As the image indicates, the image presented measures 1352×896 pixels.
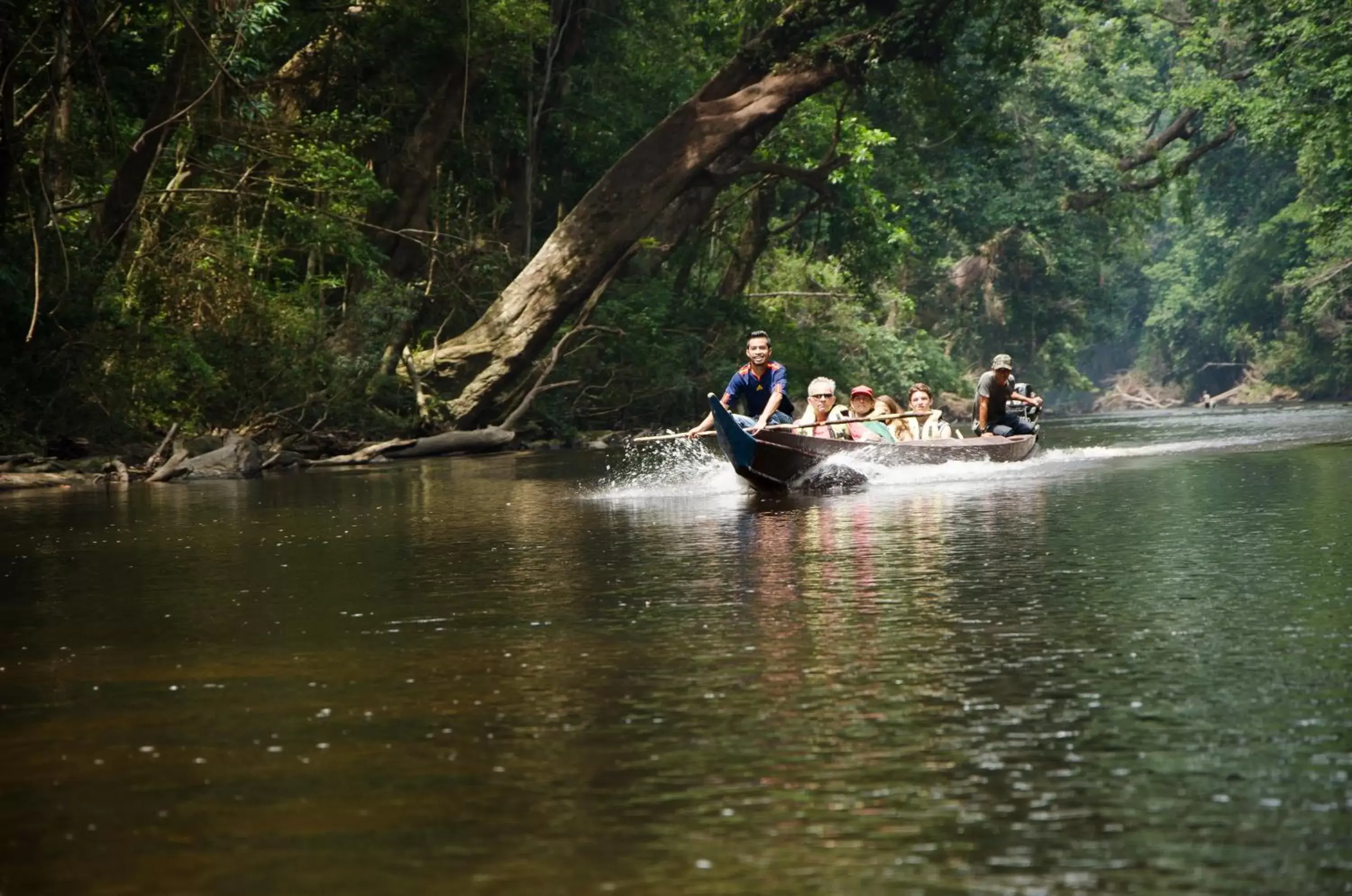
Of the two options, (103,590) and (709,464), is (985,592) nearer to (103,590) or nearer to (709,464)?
(103,590)

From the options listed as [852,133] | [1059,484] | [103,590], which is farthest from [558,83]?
[103,590]

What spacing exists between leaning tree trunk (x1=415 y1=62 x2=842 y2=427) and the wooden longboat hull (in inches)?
537

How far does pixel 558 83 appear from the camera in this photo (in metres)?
37.0

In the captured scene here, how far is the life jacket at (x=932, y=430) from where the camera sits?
67.8 ft

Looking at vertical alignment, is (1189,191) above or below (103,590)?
above

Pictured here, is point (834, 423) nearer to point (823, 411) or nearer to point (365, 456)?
point (823, 411)

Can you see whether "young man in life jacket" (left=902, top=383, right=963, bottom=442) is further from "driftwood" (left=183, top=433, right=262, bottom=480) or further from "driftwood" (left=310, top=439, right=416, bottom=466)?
"driftwood" (left=310, top=439, right=416, bottom=466)

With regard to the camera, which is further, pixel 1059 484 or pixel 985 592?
pixel 1059 484

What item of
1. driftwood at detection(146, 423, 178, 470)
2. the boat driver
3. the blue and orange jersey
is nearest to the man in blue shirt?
the blue and orange jersey

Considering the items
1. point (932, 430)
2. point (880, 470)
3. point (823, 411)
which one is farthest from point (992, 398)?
point (823, 411)

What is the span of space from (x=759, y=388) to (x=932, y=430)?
289 cm

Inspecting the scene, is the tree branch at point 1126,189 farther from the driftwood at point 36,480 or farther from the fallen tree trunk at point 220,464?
the driftwood at point 36,480

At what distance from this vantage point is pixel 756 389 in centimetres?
1898

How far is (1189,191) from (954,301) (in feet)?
44.8
